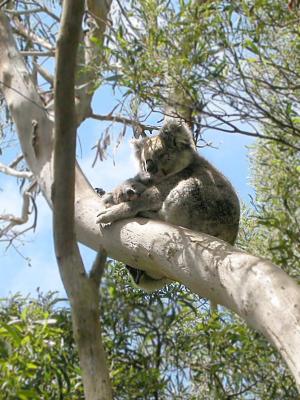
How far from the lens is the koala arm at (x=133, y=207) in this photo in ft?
11.9

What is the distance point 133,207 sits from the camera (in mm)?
3814

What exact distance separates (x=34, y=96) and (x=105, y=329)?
1573mm

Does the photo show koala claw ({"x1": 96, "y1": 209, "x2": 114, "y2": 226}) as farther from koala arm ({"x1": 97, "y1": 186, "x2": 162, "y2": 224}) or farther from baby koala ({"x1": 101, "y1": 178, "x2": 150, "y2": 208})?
baby koala ({"x1": 101, "y1": 178, "x2": 150, "y2": 208})

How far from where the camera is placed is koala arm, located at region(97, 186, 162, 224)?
3.64 metres

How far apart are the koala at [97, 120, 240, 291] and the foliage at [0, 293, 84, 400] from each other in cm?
53

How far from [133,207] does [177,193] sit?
1.08 feet

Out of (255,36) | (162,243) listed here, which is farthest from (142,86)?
(162,243)

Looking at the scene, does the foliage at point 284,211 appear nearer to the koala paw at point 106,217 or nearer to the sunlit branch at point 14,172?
the koala paw at point 106,217

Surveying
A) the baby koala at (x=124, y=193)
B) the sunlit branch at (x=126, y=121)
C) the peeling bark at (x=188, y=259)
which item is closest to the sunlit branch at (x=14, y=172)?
the sunlit branch at (x=126, y=121)

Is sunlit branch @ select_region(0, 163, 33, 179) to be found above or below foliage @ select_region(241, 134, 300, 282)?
above

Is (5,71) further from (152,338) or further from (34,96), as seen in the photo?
(152,338)

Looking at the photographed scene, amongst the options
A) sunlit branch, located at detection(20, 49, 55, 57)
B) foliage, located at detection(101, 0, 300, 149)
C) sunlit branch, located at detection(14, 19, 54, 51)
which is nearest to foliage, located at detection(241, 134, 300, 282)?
foliage, located at detection(101, 0, 300, 149)

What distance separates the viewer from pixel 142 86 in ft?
12.1

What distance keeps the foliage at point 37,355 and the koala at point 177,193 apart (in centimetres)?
53
